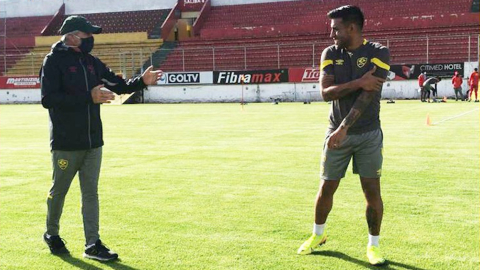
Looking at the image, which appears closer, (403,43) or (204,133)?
(204,133)

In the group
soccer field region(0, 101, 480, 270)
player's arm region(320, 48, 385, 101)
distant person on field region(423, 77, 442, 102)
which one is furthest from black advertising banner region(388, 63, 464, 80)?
player's arm region(320, 48, 385, 101)

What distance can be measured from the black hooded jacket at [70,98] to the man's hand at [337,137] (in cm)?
205

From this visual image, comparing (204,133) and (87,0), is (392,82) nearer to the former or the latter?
(204,133)

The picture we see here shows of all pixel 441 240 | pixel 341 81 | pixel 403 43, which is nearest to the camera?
pixel 341 81

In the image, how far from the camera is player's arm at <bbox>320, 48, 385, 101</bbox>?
16.1 feet

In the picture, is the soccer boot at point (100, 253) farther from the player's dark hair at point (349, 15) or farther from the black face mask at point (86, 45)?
the player's dark hair at point (349, 15)

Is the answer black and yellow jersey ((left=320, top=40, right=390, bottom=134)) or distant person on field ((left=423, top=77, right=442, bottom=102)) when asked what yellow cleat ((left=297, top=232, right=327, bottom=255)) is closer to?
black and yellow jersey ((left=320, top=40, right=390, bottom=134))

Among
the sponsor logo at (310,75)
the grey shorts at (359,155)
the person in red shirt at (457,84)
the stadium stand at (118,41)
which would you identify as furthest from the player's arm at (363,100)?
the stadium stand at (118,41)

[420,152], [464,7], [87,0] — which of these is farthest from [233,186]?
[87,0]

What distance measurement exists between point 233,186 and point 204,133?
8.20 meters

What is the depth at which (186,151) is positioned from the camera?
12766 mm

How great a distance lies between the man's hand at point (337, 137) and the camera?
16.4 ft

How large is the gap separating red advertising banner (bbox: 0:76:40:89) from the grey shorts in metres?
42.3

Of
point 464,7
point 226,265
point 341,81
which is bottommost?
point 226,265
